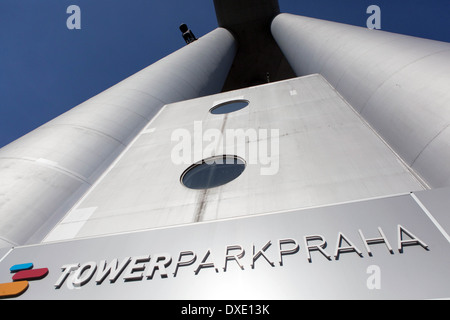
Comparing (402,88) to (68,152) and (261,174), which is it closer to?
(261,174)

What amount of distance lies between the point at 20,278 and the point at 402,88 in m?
8.19

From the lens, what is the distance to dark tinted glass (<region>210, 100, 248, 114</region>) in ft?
37.0

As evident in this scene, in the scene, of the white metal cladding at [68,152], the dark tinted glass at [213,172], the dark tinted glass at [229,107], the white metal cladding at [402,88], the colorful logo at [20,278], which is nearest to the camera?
the colorful logo at [20,278]

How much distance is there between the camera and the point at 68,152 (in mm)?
8492

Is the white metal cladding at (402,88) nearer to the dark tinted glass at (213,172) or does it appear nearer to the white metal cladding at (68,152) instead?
the dark tinted glass at (213,172)

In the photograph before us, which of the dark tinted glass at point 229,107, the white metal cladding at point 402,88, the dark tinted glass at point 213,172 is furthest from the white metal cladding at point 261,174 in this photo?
the dark tinted glass at point 229,107

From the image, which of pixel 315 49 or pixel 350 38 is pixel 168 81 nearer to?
pixel 315 49

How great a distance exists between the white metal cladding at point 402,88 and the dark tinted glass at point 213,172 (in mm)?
3576

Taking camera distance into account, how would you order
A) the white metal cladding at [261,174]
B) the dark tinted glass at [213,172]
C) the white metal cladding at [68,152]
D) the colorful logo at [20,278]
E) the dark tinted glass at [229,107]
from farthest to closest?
the dark tinted glass at [229,107] → the dark tinted glass at [213,172] → the white metal cladding at [68,152] → the white metal cladding at [261,174] → the colorful logo at [20,278]

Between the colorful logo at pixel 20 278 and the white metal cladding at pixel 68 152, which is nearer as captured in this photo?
the colorful logo at pixel 20 278

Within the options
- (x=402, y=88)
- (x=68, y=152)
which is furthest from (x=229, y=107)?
(x=402, y=88)

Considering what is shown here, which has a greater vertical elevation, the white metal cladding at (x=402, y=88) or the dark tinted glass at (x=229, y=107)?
the dark tinted glass at (x=229, y=107)

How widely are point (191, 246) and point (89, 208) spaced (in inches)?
159

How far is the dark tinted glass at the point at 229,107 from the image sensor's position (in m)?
11.3
